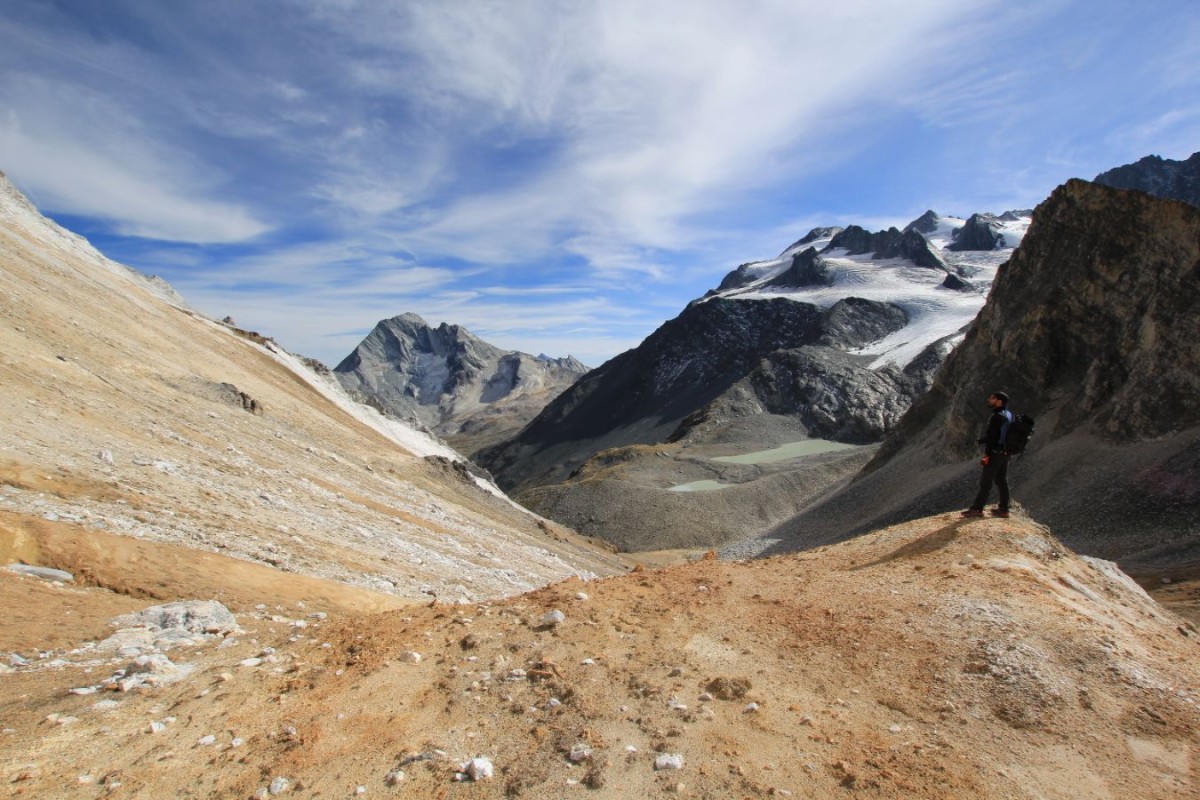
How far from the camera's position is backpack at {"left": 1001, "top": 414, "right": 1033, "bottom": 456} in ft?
42.1

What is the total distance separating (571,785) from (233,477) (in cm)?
1754

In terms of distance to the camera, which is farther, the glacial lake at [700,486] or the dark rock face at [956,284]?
the dark rock face at [956,284]

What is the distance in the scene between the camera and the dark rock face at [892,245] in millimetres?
165125

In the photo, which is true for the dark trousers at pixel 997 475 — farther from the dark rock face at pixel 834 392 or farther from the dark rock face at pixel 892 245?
the dark rock face at pixel 892 245

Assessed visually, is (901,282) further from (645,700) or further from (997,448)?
(645,700)

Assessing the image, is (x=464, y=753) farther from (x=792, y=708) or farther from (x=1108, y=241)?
(x=1108, y=241)

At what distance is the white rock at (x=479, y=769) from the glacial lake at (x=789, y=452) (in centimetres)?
7790

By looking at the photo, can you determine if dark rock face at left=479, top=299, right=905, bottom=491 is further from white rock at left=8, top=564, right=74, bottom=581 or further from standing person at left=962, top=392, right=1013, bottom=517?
white rock at left=8, top=564, right=74, bottom=581

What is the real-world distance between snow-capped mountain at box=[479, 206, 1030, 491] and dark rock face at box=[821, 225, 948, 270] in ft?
1.35

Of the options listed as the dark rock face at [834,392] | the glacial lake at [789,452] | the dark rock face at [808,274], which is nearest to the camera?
the glacial lake at [789,452]

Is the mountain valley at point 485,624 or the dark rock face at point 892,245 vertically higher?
the dark rock face at point 892,245

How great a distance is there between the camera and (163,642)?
8617mm

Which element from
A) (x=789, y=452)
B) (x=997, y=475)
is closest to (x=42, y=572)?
(x=997, y=475)

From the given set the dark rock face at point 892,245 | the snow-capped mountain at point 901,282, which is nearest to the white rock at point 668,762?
the snow-capped mountain at point 901,282
